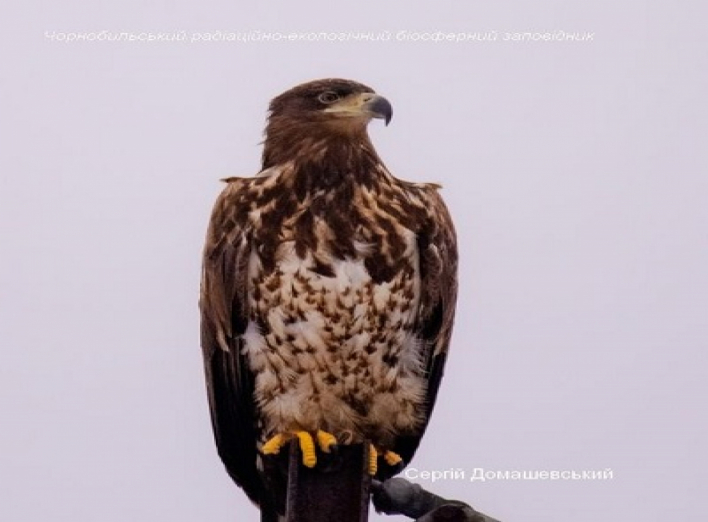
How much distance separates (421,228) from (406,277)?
0.19m

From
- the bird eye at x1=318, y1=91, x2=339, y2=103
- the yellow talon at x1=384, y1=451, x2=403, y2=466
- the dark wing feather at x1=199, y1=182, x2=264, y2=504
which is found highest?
the bird eye at x1=318, y1=91, x2=339, y2=103

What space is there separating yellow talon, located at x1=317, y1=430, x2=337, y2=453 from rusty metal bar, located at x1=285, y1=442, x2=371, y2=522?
1.42 feet

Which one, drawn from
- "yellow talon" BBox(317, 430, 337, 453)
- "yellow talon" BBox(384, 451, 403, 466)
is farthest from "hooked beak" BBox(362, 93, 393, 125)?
"yellow talon" BBox(384, 451, 403, 466)

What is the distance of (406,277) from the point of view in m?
4.95

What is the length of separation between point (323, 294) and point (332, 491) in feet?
4.40

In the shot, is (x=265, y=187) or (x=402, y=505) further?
(x=265, y=187)

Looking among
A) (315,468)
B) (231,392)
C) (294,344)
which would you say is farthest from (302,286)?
(315,468)

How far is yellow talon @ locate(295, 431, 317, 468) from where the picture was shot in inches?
156

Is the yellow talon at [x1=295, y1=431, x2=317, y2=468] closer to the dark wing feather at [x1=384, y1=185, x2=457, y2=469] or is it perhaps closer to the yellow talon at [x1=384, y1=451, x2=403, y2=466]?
the yellow talon at [x1=384, y1=451, x2=403, y2=466]

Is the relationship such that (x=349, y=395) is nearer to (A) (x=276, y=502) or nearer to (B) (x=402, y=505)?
(A) (x=276, y=502)

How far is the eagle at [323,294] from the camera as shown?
4.84 m

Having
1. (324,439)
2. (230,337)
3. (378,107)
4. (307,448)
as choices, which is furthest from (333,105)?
(307,448)

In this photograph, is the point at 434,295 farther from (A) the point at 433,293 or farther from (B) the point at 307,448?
(B) the point at 307,448

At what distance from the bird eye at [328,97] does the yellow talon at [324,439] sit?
1.17 m
